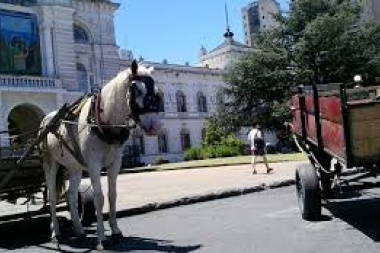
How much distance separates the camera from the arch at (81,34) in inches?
1685

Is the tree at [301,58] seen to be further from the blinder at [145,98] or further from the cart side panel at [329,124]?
the blinder at [145,98]

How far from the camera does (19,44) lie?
35906 millimetres

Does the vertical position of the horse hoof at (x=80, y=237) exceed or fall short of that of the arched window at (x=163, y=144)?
it falls short

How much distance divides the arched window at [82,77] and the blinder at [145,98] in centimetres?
3558

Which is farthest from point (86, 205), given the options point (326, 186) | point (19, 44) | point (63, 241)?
point (19, 44)

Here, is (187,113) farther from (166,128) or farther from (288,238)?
(288,238)

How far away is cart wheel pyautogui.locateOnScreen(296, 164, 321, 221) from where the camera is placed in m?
7.98

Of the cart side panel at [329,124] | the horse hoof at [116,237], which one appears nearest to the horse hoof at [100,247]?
the horse hoof at [116,237]

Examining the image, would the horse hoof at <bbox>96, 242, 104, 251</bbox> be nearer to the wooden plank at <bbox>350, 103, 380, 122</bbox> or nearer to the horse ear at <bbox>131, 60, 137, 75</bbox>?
the horse ear at <bbox>131, 60, 137, 75</bbox>

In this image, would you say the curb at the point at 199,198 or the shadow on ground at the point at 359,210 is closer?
the shadow on ground at the point at 359,210

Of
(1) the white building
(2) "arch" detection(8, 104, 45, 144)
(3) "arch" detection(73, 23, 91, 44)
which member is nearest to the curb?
(1) the white building

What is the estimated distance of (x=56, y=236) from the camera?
347 inches

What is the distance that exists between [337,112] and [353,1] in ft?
128

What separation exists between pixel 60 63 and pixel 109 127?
32.1 meters
